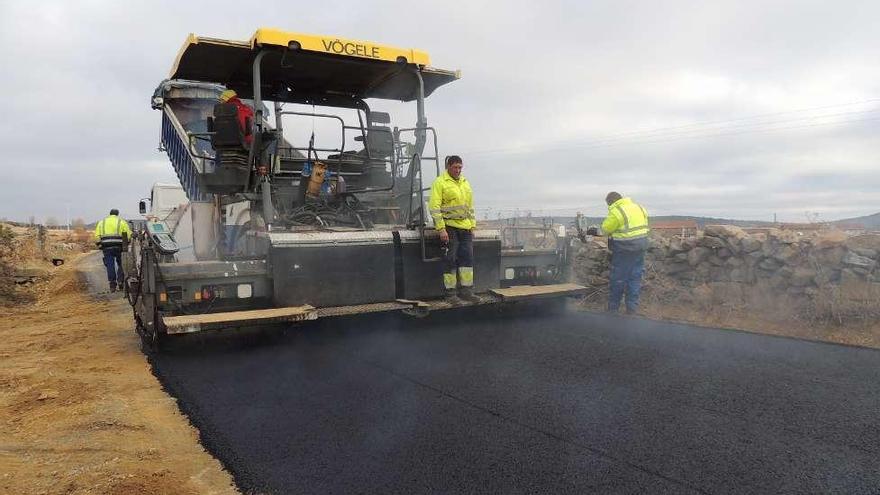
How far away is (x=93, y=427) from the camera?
3383 mm

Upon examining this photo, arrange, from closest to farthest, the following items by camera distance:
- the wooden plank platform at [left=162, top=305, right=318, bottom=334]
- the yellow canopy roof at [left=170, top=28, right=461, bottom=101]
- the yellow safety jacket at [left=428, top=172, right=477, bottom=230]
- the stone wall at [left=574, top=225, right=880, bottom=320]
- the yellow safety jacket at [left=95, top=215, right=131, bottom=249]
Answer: the wooden plank platform at [left=162, top=305, right=318, bottom=334]
the yellow canopy roof at [left=170, top=28, right=461, bottom=101]
the yellow safety jacket at [left=428, top=172, right=477, bottom=230]
the stone wall at [left=574, top=225, right=880, bottom=320]
the yellow safety jacket at [left=95, top=215, right=131, bottom=249]

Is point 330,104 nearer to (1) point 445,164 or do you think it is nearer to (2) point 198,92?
(1) point 445,164

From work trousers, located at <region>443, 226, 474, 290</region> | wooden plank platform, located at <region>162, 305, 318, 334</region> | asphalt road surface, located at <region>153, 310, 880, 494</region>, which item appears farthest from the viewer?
work trousers, located at <region>443, 226, 474, 290</region>

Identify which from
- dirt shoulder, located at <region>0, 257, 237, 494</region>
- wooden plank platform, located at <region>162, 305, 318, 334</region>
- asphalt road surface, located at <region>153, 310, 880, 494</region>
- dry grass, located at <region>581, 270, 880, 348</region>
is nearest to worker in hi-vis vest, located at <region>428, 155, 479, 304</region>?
asphalt road surface, located at <region>153, 310, 880, 494</region>

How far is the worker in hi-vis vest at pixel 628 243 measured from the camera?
6.84m

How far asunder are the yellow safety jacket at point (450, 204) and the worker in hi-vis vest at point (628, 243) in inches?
84.3

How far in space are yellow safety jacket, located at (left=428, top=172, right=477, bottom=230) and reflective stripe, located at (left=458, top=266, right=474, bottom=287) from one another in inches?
14.7

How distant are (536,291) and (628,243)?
1.50 m

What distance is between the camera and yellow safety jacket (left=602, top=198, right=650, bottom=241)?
22.5ft

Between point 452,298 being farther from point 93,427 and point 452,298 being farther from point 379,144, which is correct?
point 93,427

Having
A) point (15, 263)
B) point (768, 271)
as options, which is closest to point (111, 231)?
point (15, 263)

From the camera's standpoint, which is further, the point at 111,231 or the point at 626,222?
the point at 111,231

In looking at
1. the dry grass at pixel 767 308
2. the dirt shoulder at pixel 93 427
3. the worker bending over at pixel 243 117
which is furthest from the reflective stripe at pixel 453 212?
the dry grass at pixel 767 308

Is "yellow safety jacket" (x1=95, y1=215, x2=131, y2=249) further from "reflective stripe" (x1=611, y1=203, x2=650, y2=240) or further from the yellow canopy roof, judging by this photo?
"reflective stripe" (x1=611, y1=203, x2=650, y2=240)
